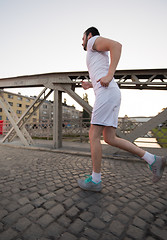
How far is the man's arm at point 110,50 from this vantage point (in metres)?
1.56

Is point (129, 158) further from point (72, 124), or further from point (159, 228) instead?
point (72, 124)

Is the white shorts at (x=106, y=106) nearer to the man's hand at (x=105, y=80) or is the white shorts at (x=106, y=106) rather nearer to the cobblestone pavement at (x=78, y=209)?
the man's hand at (x=105, y=80)

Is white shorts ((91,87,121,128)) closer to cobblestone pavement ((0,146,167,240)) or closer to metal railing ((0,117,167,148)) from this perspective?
cobblestone pavement ((0,146,167,240))

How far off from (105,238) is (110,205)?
493mm

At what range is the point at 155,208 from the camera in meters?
1.51

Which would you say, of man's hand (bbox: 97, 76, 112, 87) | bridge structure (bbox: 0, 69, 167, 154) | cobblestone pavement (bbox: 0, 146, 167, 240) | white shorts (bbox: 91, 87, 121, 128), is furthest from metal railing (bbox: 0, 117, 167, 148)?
man's hand (bbox: 97, 76, 112, 87)

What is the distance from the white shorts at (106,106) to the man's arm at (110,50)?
5.2 inches

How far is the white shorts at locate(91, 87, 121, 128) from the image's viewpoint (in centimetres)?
169

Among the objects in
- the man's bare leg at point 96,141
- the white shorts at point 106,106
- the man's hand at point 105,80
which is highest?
the man's hand at point 105,80

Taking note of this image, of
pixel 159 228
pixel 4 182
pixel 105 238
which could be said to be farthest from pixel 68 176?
pixel 159 228

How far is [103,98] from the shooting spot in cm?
169

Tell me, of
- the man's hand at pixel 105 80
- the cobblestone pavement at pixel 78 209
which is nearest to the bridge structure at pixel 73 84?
the cobblestone pavement at pixel 78 209

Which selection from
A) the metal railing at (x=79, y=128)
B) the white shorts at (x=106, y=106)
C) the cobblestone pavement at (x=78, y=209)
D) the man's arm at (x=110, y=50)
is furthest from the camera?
the metal railing at (x=79, y=128)

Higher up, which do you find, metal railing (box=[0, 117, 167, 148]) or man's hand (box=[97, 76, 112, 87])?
man's hand (box=[97, 76, 112, 87])
